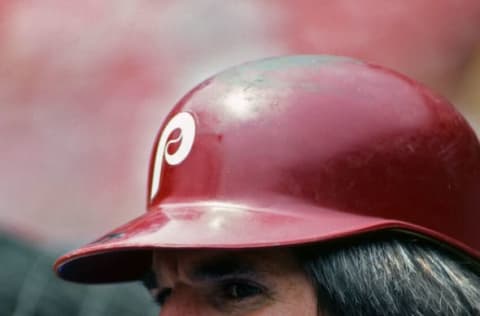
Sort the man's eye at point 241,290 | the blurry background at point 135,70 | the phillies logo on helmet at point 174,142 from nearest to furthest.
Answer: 1. the man's eye at point 241,290
2. the phillies logo on helmet at point 174,142
3. the blurry background at point 135,70

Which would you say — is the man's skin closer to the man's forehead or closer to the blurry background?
the man's forehead

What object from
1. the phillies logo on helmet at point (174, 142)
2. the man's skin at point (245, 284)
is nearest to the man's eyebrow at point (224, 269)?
the man's skin at point (245, 284)

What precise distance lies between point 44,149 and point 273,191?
13.9ft

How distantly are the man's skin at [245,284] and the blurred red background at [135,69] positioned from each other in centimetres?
369

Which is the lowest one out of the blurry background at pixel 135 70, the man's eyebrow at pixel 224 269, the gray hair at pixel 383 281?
the gray hair at pixel 383 281

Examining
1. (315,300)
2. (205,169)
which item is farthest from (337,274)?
(205,169)

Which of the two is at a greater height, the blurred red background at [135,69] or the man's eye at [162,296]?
the blurred red background at [135,69]

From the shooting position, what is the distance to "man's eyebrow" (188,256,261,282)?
8.56ft

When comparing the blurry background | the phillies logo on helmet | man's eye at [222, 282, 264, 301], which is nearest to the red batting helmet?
the phillies logo on helmet

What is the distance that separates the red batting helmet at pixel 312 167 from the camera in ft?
8.52

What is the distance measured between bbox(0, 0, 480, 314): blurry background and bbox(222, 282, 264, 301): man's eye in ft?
12.2

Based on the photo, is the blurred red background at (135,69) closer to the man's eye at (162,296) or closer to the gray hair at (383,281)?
the man's eye at (162,296)

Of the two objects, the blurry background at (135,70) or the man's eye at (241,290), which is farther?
the blurry background at (135,70)

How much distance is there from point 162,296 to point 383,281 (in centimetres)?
69
